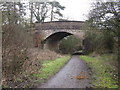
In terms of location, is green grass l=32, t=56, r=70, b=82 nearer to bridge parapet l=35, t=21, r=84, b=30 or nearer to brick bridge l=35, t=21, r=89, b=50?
brick bridge l=35, t=21, r=89, b=50

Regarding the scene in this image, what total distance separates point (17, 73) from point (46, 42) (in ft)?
59.3

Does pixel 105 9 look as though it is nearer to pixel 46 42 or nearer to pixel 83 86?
pixel 83 86

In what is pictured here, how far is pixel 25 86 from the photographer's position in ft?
16.9

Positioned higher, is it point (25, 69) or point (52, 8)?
point (52, 8)

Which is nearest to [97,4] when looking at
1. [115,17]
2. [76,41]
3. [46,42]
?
[115,17]

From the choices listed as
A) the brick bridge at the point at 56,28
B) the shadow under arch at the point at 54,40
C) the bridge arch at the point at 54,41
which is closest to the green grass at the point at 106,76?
the brick bridge at the point at 56,28

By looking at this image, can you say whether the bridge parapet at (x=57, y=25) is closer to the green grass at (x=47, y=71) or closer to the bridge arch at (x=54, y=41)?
the bridge arch at (x=54, y=41)

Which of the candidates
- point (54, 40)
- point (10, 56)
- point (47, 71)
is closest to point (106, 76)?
point (47, 71)

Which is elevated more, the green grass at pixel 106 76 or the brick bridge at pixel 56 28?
the brick bridge at pixel 56 28


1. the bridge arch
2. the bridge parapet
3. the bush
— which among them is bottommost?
the bridge arch

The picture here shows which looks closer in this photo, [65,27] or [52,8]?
[65,27]

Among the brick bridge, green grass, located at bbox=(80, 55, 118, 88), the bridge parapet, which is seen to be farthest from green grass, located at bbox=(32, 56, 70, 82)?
the bridge parapet

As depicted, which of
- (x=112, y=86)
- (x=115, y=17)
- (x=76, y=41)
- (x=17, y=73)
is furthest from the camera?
(x=76, y=41)

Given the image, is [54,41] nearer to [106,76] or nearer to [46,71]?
[46,71]
